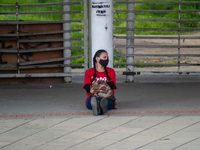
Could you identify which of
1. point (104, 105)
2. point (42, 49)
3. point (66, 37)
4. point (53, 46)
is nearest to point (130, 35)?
point (66, 37)

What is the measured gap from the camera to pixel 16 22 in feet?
30.7

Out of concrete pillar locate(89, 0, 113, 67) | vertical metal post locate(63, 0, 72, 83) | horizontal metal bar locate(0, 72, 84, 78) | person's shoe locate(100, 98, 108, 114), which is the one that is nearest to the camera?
person's shoe locate(100, 98, 108, 114)

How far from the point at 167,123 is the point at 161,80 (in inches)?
167

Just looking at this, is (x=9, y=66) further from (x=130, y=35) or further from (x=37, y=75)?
(x=130, y=35)

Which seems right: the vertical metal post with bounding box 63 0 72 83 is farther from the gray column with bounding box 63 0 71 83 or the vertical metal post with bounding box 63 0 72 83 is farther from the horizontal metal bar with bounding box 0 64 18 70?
the horizontal metal bar with bounding box 0 64 18 70

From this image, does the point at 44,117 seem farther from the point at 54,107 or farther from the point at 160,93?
the point at 160,93

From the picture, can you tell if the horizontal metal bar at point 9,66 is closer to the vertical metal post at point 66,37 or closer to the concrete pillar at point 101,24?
the vertical metal post at point 66,37

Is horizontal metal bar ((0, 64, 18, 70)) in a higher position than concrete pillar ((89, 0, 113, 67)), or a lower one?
lower

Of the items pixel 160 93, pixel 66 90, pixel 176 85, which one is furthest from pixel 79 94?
pixel 176 85

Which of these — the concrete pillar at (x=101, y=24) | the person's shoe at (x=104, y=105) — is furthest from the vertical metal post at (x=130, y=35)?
the person's shoe at (x=104, y=105)

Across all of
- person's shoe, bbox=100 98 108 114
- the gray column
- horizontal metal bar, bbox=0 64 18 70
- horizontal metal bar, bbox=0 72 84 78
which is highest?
the gray column

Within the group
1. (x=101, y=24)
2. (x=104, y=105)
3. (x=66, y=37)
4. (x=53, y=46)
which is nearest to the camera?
(x=104, y=105)

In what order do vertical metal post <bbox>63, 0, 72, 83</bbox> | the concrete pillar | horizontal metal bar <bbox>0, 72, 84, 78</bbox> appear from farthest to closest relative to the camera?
horizontal metal bar <bbox>0, 72, 84, 78</bbox> < vertical metal post <bbox>63, 0, 72, 83</bbox> < the concrete pillar

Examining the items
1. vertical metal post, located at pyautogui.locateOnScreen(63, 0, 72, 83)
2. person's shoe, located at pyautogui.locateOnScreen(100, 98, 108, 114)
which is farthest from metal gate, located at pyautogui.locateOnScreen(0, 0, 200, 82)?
person's shoe, located at pyautogui.locateOnScreen(100, 98, 108, 114)
